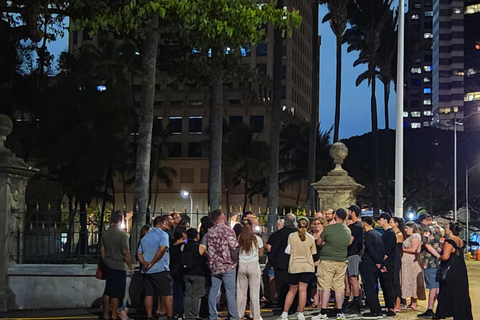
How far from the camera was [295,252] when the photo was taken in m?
12.4

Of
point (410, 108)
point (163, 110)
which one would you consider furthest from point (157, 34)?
point (410, 108)

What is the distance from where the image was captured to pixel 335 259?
40.7 feet

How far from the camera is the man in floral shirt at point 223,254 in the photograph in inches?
462

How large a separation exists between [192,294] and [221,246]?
1.19m

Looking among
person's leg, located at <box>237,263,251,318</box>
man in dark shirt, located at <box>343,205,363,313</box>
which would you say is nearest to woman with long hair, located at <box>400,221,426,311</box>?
man in dark shirt, located at <box>343,205,363,313</box>

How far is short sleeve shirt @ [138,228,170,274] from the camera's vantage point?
1202 cm

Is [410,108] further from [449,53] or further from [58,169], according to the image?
[58,169]

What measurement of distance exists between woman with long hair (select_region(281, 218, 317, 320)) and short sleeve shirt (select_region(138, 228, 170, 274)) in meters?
2.06

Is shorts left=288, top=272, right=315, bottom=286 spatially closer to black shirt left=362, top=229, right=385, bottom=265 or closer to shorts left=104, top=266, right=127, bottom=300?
black shirt left=362, top=229, right=385, bottom=265

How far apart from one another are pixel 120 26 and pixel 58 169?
2831 centimetres

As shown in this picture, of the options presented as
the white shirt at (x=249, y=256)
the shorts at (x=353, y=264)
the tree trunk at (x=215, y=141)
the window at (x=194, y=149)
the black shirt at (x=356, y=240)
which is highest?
the window at (x=194, y=149)

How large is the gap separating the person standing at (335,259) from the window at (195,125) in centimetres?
6654

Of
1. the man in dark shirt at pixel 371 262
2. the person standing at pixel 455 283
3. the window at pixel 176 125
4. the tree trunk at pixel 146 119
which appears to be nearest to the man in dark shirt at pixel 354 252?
the man in dark shirt at pixel 371 262

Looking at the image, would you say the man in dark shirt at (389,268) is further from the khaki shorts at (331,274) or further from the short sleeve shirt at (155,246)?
the short sleeve shirt at (155,246)
